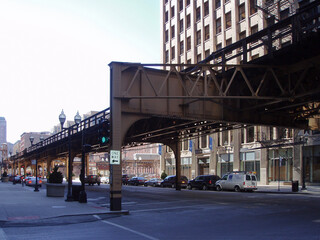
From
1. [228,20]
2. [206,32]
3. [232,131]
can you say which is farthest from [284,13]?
[232,131]

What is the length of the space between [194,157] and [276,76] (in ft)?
132

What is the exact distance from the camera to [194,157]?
199ft

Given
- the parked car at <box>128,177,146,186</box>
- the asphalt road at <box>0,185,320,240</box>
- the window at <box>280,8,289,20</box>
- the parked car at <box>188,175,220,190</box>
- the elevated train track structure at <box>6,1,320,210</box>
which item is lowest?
the parked car at <box>128,177,146,186</box>

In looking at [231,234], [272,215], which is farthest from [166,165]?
[231,234]

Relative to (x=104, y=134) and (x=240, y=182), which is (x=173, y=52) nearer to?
(x=240, y=182)

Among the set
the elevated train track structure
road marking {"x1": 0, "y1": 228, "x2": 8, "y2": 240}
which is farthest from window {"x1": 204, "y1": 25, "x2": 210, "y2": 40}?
road marking {"x1": 0, "y1": 228, "x2": 8, "y2": 240}

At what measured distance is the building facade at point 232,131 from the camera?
41438mm

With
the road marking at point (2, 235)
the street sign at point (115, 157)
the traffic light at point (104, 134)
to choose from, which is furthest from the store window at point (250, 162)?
the road marking at point (2, 235)

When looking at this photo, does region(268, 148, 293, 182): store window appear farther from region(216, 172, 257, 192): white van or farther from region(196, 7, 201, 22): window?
region(196, 7, 201, 22): window

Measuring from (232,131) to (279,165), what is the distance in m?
10.9

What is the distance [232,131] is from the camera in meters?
51.7

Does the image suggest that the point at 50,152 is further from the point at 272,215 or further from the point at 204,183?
the point at 272,215

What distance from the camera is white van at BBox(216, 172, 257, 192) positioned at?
3653 centimetres

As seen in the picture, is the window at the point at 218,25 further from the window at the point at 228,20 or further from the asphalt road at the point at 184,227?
the asphalt road at the point at 184,227
